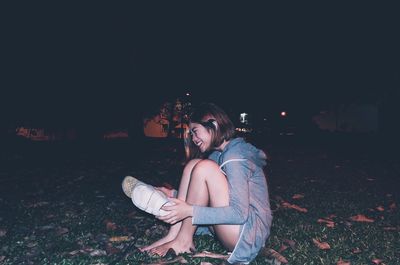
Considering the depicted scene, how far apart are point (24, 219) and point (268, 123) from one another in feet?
91.8

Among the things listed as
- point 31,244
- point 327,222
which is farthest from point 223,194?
point 327,222

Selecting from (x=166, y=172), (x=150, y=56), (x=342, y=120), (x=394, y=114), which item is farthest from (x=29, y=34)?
(x=342, y=120)

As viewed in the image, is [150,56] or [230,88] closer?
[150,56]

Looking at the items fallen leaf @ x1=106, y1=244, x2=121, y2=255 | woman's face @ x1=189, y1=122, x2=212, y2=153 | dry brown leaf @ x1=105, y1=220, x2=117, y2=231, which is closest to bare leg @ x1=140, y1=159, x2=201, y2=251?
woman's face @ x1=189, y1=122, x2=212, y2=153

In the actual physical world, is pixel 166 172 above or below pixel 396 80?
below

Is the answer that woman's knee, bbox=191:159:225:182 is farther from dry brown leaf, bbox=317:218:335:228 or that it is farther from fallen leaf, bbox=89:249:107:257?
dry brown leaf, bbox=317:218:335:228

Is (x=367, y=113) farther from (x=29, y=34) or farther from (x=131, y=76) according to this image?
(x=29, y=34)

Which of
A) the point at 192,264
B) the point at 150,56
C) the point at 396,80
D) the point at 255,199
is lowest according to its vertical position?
the point at 192,264

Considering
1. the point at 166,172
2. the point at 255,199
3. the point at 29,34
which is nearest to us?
the point at 255,199

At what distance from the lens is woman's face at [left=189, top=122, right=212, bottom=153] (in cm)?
317

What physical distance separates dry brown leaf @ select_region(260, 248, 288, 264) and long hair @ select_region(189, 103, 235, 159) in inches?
43.8

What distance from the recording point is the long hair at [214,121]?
3.11 meters

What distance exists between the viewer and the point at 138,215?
4.86 meters

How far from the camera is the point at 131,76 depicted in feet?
64.0
